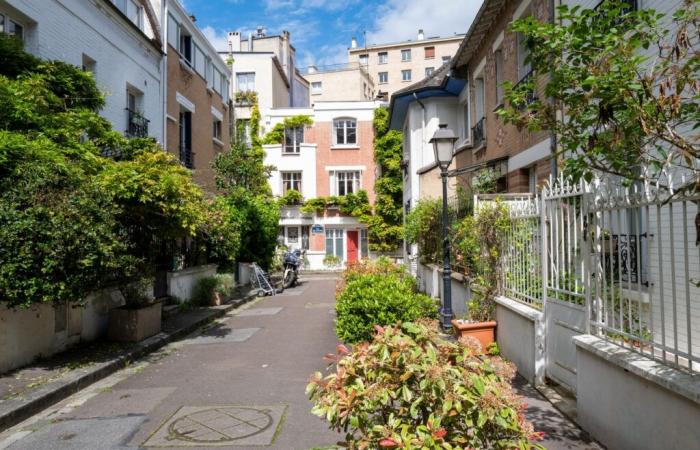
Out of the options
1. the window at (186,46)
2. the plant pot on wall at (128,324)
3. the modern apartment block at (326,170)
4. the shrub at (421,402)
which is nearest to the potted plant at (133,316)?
the plant pot on wall at (128,324)

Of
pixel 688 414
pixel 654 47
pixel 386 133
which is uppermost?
pixel 386 133

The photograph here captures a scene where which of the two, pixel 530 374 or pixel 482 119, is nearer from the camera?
pixel 530 374

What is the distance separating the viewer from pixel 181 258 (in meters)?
14.7

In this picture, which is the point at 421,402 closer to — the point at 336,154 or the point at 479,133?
the point at 479,133

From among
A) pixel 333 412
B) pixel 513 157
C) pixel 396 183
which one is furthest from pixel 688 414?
pixel 396 183

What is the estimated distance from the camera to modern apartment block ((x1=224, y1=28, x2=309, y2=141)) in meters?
34.1

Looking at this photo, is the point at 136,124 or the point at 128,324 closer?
the point at 128,324

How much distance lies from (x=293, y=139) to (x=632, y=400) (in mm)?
29940

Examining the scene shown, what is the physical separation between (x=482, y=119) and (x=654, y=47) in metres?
7.14

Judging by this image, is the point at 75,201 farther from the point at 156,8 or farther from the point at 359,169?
the point at 359,169

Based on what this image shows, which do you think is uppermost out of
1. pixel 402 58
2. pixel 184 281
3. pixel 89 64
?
pixel 402 58

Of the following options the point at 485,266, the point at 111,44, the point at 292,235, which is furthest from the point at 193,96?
the point at 485,266

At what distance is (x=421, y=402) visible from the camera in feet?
8.76

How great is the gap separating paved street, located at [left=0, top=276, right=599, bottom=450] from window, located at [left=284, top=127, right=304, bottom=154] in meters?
23.6
